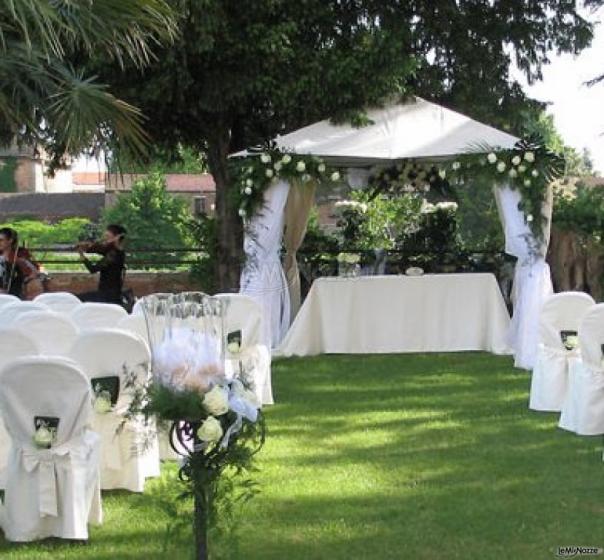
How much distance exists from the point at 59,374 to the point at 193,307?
144 cm

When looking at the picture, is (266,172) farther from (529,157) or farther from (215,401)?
(215,401)

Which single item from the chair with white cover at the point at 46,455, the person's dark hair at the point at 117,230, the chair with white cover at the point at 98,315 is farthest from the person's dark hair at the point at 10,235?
the chair with white cover at the point at 46,455

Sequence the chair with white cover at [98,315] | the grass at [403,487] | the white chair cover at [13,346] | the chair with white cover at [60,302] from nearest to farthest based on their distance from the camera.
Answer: the grass at [403,487]
the white chair cover at [13,346]
the chair with white cover at [98,315]
the chair with white cover at [60,302]

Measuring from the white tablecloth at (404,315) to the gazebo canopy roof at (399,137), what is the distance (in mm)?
1679

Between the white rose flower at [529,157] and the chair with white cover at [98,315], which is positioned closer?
the chair with white cover at [98,315]

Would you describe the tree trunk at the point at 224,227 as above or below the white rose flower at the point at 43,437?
above

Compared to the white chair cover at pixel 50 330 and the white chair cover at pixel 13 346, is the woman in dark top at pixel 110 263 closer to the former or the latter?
the white chair cover at pixel 50 330

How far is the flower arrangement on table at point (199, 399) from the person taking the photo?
4059 mm

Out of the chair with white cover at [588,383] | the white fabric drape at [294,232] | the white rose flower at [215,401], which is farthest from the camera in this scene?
the white fabric drape at [294,232]

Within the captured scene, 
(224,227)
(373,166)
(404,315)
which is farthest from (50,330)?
(224,227)

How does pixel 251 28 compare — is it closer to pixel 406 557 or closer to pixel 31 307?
pixel 31 307

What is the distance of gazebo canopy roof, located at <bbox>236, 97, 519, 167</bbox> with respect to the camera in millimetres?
13570

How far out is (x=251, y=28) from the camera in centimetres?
1468

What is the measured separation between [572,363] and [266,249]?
5368 mm
